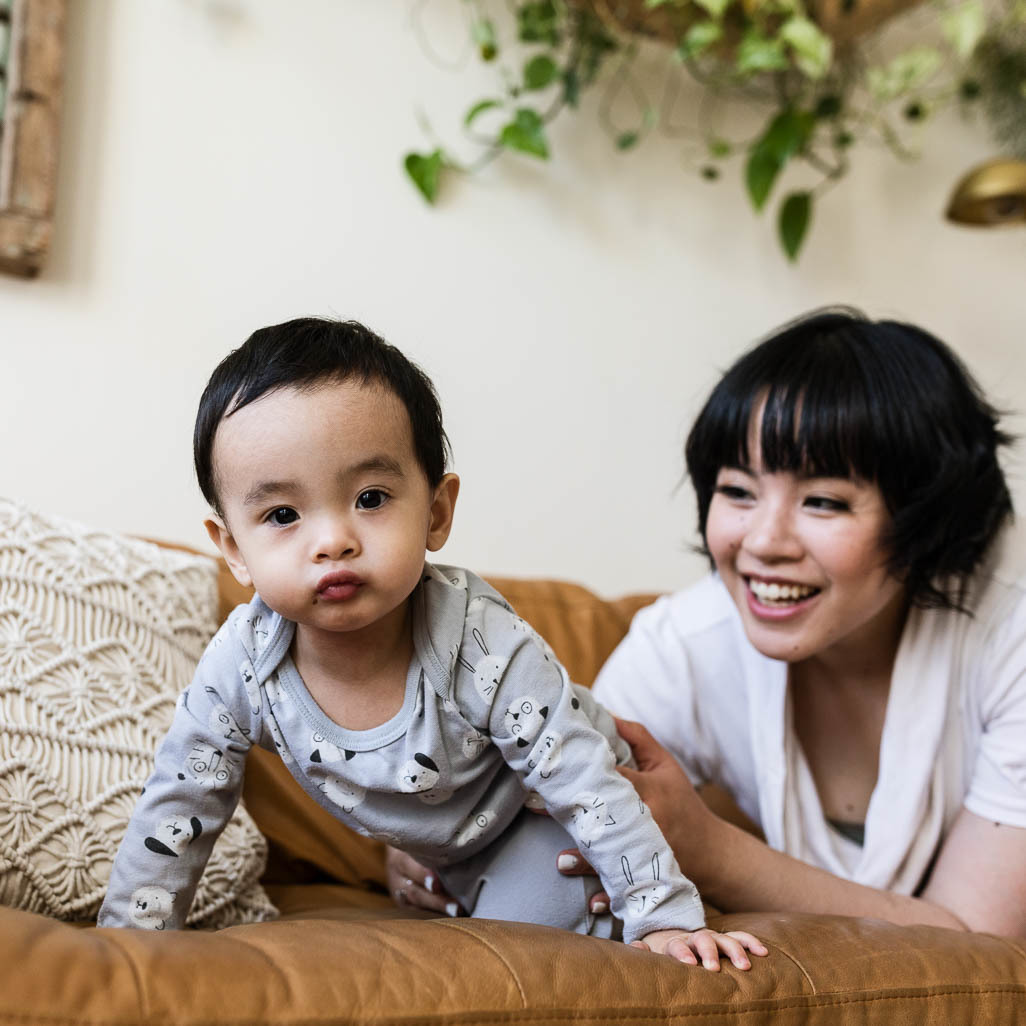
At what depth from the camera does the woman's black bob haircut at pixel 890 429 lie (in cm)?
114

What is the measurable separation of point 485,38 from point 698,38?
35cm

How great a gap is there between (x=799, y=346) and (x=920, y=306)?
4.15 ft

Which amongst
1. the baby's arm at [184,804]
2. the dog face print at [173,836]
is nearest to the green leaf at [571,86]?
the baby's arm at [184,804]

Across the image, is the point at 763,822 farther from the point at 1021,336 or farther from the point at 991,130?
the point at 991,130

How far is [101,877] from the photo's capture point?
96 centimetres

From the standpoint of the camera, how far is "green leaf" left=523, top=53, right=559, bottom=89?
6.09ft

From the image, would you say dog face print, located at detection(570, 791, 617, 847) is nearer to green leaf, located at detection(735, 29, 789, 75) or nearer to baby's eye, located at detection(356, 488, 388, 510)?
baby's eye, located at detection(356, 488, 388, 510)

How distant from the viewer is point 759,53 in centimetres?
185

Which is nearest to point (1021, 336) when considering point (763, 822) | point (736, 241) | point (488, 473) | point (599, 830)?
point (736, 241)

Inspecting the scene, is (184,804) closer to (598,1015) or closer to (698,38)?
(598,1015)

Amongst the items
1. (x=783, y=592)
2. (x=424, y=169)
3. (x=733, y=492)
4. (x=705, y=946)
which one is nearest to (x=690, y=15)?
(x=424, y=169)

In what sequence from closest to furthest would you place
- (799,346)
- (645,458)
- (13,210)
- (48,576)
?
(48,576) → (799,346) → (13,210) → (645,458)

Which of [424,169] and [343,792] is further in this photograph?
[424,169]

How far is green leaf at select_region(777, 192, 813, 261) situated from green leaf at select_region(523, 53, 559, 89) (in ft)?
1.73
